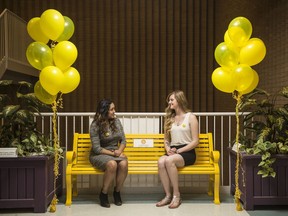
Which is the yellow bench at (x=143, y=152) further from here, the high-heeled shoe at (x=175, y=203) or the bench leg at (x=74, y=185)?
the high-heeled shoe at (x=175, y=203)

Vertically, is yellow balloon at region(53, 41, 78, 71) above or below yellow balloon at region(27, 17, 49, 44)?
below

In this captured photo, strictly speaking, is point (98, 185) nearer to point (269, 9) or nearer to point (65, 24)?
point (65, 24)

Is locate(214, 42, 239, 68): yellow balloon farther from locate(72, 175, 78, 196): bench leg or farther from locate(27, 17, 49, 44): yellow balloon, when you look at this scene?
locate(72, 175, 78, 196): bench leg

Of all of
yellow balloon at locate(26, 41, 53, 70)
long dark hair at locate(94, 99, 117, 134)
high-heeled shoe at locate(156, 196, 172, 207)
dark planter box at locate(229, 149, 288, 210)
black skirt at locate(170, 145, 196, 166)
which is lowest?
high-heeled shoe at locate(156, 196, 172, 207)

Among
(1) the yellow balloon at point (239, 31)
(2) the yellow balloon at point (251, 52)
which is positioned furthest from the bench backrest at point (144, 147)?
(1) the yellow balloon at point (239, 31)

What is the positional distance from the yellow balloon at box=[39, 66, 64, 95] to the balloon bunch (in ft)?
5.14

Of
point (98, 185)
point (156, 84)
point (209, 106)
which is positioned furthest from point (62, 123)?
point (98, 185)

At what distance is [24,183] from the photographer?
4258mm

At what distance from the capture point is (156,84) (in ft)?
31.8

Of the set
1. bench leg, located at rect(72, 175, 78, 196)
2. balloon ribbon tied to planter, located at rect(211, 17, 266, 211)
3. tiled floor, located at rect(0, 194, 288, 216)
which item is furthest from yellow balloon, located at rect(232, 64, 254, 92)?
bench leg, located at rect(72, 175, 78, 196)

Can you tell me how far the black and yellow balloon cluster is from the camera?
404 centimetres

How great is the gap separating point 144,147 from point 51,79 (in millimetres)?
1561

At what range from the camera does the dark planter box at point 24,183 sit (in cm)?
423

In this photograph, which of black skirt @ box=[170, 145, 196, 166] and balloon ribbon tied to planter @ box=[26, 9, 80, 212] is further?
black skirt @ box=[170, 145, 196, 166]
